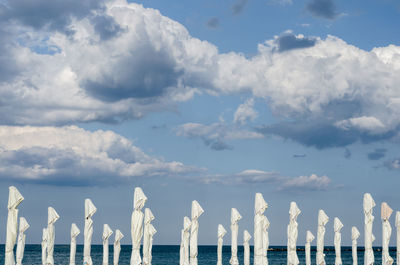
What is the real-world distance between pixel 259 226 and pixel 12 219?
41.6 ft

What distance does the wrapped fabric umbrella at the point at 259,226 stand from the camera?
3019cm

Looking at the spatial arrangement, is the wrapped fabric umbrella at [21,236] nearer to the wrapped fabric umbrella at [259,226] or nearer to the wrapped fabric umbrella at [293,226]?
the wrapped fabric umbrella at [259,226]

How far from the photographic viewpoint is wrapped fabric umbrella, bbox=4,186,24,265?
24.5 meters

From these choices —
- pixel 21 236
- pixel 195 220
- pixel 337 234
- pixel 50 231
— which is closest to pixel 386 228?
pixel 337 234

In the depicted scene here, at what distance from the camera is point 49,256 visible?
3219cm

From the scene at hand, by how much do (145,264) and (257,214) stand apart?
6.85 metres

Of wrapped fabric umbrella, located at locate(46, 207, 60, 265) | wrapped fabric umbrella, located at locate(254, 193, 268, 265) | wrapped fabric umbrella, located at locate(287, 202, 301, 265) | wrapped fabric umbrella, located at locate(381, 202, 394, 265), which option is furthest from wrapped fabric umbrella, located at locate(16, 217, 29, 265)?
wrapped fabric umbrella, located at locate(381, 202, 394, 265)

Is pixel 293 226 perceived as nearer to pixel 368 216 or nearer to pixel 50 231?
pixel 368 216

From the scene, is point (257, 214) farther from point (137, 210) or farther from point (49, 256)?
point (49, 256)

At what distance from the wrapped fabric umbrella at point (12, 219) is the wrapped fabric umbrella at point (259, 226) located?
40.1 ft

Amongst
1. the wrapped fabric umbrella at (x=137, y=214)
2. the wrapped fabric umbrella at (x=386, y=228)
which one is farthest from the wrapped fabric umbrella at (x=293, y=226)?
the wrapped fabric umbrella at (x=137, y=214)

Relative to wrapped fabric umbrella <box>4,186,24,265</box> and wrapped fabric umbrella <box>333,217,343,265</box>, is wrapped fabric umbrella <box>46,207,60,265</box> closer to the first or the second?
wrapped fabric umbrella <box>4,186,24,265</box>

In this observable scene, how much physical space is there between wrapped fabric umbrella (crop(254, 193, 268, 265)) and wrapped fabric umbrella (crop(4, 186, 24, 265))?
12.2 metres

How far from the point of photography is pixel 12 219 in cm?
2480
